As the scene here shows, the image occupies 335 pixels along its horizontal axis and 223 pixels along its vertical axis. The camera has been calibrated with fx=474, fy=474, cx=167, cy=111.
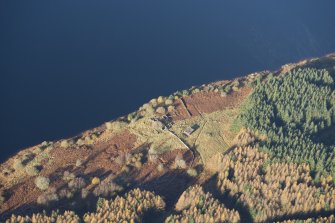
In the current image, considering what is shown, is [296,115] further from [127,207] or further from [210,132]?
[127,207]

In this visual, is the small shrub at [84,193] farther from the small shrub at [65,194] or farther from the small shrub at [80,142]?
the small shrub at [80,142]

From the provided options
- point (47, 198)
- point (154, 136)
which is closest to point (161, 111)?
point (154, 136)

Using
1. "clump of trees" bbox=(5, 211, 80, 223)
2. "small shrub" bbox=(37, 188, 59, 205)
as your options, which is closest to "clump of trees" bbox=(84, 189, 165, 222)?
"clump of trees" bbox=(5, 211, 80, 223)

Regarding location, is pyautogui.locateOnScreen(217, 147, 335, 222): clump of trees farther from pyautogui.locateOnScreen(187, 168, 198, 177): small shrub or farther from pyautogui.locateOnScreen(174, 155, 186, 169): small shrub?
pyautogui.locateOnScreen(174, 155, 186, 169): small shrub

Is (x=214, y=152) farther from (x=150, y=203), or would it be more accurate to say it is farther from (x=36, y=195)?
(x=36, y=195)

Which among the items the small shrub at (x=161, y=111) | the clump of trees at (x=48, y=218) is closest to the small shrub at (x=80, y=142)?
the small shrub at (x=161, y=111)

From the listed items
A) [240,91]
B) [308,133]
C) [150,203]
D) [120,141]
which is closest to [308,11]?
[240,91]

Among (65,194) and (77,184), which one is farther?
(77,184)
